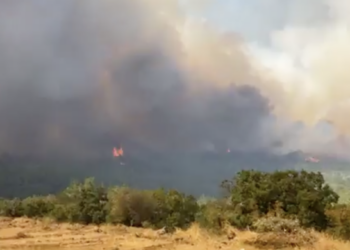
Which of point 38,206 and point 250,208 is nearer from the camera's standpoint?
point 250,208

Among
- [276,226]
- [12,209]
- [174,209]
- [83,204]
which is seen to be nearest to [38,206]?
[12,209]

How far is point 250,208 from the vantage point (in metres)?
41.8

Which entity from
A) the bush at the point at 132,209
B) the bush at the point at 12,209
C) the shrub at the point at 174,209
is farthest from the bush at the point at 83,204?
the bush at the point at 12,209

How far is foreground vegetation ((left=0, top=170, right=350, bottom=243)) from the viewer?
131ft

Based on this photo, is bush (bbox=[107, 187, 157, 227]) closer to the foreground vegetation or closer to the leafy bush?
the foreground vegetation

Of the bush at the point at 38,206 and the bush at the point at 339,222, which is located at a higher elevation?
the bush at the point at 38,206

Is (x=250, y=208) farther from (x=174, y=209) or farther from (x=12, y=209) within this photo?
(x=12, y=209)

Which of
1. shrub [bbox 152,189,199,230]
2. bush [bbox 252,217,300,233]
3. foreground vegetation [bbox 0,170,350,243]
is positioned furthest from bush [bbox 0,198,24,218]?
bush [bbox 252,217,300,233]

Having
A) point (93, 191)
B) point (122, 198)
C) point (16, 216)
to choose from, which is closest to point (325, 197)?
point (122, 198)

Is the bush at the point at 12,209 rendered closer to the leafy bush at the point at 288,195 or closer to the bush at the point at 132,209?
the bush at the point at 132,209

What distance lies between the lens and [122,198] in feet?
193

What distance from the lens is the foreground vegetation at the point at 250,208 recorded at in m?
39.9

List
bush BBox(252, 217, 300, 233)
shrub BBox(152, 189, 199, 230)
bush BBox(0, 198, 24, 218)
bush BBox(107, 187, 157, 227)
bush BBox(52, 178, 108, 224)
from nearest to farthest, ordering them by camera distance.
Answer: bush BBox(252, 217, 300, 233) < shrub BBox(152, 189, 199, 230) < bush BBox(107, 187, 157, 227) < bush BBox(52, 178, 108, 224) < bush BBox(0, 198, 24, 218)

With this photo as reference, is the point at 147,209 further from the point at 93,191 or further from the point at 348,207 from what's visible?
the point at 348,207
